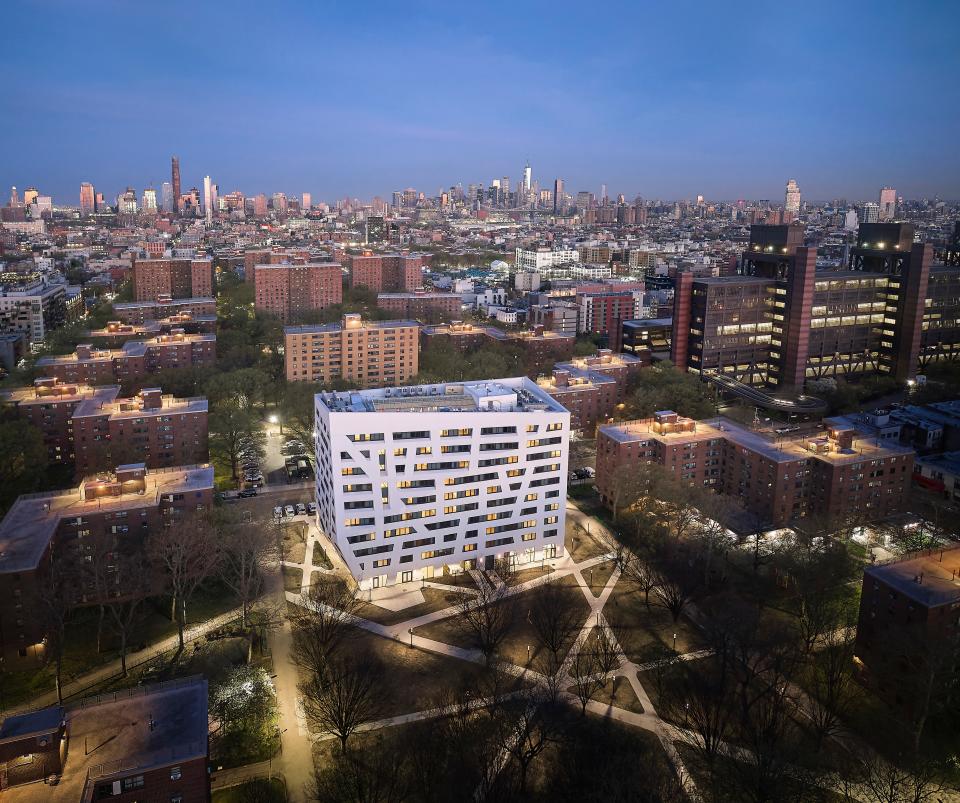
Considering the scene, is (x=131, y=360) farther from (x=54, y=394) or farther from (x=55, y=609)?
(x=55, y=609)

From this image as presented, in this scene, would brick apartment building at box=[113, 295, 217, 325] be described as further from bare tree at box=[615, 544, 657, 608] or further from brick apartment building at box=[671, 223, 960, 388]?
bare tree at box=[615, 544, 657, 608]

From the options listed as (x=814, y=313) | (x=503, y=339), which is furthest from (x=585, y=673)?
(x=814, y=313)

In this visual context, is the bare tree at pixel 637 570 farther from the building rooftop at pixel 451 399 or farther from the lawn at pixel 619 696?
the building rooftop at pixel 451 399

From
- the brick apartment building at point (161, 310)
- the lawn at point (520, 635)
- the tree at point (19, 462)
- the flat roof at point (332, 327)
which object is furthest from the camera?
the brick apartment building at point (161, 310)

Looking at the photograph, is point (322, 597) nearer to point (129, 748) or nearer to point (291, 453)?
point (129, 748)

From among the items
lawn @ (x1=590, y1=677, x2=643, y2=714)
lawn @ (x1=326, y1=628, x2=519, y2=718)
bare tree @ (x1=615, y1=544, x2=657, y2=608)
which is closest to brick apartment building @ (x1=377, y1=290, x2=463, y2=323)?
bare tree @ (x1=615, y1=544, x2=657, y2=608)

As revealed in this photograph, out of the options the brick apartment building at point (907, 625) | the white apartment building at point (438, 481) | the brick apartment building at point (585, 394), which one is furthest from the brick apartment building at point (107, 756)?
the brick apartment building at point (585, 394)

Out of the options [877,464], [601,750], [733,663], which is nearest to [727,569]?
[733,663]
